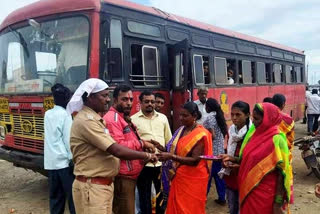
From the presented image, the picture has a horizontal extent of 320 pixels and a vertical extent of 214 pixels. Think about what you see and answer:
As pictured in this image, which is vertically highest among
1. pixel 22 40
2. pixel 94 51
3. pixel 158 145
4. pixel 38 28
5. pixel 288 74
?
pixel 38 28

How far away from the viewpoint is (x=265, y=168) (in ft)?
8.16

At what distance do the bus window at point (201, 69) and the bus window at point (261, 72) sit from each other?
2.69 metres

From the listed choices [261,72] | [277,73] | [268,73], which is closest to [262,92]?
[261,72]

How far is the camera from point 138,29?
4879 millimetres

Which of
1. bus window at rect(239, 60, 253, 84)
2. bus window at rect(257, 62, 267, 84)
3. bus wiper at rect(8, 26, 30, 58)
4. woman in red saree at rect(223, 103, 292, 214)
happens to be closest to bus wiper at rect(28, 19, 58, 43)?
bus wiper at rect(8, 26, 30, 58)

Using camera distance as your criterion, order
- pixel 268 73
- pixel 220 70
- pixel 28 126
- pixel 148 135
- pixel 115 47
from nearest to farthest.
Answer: pixel 148 135 → pixel 115 47 → pixel 28 126 → pixel 220 70 → pixel 268 73

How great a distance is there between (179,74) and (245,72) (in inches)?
123

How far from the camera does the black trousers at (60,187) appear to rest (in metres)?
3.72

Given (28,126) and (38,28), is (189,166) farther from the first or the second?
(38,28)

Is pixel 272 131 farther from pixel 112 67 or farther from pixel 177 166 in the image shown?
pixel 112 67

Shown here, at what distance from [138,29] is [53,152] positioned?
2.37 meters

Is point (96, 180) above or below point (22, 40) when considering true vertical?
below

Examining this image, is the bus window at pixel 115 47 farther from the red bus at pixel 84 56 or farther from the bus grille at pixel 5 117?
the bus grille at pixel 5 117

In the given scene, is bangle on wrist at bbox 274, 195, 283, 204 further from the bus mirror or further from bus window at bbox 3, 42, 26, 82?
bus window at bbox 3, 42, 26, 82
